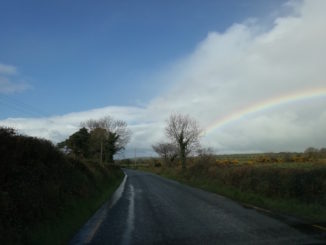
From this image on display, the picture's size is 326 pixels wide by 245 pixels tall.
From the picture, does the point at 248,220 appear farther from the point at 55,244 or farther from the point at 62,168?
the point at 62,168

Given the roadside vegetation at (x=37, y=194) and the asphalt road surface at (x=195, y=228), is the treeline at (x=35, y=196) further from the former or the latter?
the asphalt road surface at (x=195, y=228)

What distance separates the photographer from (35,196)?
10.4 m

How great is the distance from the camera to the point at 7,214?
8.42 m

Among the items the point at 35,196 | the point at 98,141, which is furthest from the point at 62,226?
the point at 98,141

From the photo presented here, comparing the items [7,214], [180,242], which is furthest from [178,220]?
[7,214]

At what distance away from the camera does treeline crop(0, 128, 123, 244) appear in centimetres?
832

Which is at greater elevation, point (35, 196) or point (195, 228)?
point (35, 196)

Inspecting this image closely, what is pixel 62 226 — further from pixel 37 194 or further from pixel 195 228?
pixel 195 228

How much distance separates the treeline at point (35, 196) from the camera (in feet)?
27.3

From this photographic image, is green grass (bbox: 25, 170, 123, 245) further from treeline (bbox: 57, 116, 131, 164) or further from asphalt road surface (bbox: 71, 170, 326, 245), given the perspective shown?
treeline (bbox: 57, 116, 131, 164)

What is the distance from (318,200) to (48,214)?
35.5 ft

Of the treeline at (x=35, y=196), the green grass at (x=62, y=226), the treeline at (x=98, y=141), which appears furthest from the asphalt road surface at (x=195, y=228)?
the treeline at (x=98, y=141)

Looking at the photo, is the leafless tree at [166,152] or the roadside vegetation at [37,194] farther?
the leafless tree at [166,152]

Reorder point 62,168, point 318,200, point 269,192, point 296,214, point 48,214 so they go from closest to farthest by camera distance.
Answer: point 48,214
point 296,214
point 318,200
point 62,168
point 269,192
